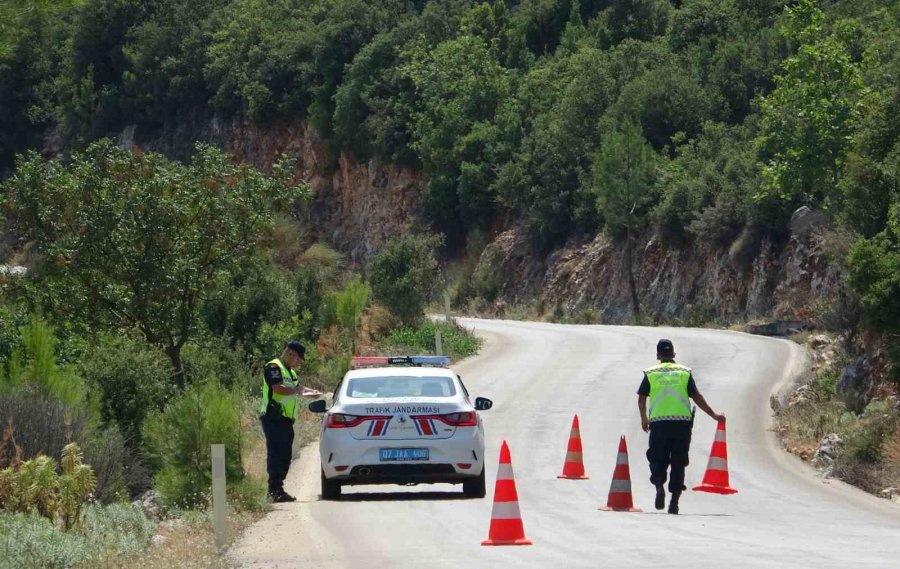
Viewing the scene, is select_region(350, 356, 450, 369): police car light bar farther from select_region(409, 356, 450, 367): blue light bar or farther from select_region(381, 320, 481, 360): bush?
select_region(381, 320, 481, 360): bush

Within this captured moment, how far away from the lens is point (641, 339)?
38875mm

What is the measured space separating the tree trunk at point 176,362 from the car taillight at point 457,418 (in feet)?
42.1

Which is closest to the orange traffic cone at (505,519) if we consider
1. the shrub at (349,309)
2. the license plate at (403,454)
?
the license plate at (403,454)

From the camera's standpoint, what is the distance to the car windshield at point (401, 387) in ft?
53.8

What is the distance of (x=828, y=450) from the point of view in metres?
21.8

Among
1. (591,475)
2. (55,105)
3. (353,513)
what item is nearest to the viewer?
(353,513)

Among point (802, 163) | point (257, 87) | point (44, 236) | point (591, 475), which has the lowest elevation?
point (591, 475)

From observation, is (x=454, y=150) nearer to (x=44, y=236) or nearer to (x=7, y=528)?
(x=44, y=236)

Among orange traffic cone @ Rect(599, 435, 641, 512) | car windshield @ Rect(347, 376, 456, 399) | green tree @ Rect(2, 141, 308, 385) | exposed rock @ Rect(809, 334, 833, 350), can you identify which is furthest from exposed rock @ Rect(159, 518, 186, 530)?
exposed rock @ Rect(809, 334, 833, 350)

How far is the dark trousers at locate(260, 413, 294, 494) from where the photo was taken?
53.0 ft

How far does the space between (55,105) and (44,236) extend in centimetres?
6870

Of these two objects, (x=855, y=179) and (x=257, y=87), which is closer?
(x=855, y=179)

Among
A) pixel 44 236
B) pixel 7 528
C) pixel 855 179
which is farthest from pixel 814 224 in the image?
pixel 7 528

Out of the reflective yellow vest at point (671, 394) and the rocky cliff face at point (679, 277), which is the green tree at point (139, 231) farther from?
the rocky cliff face at point (679, 277)
